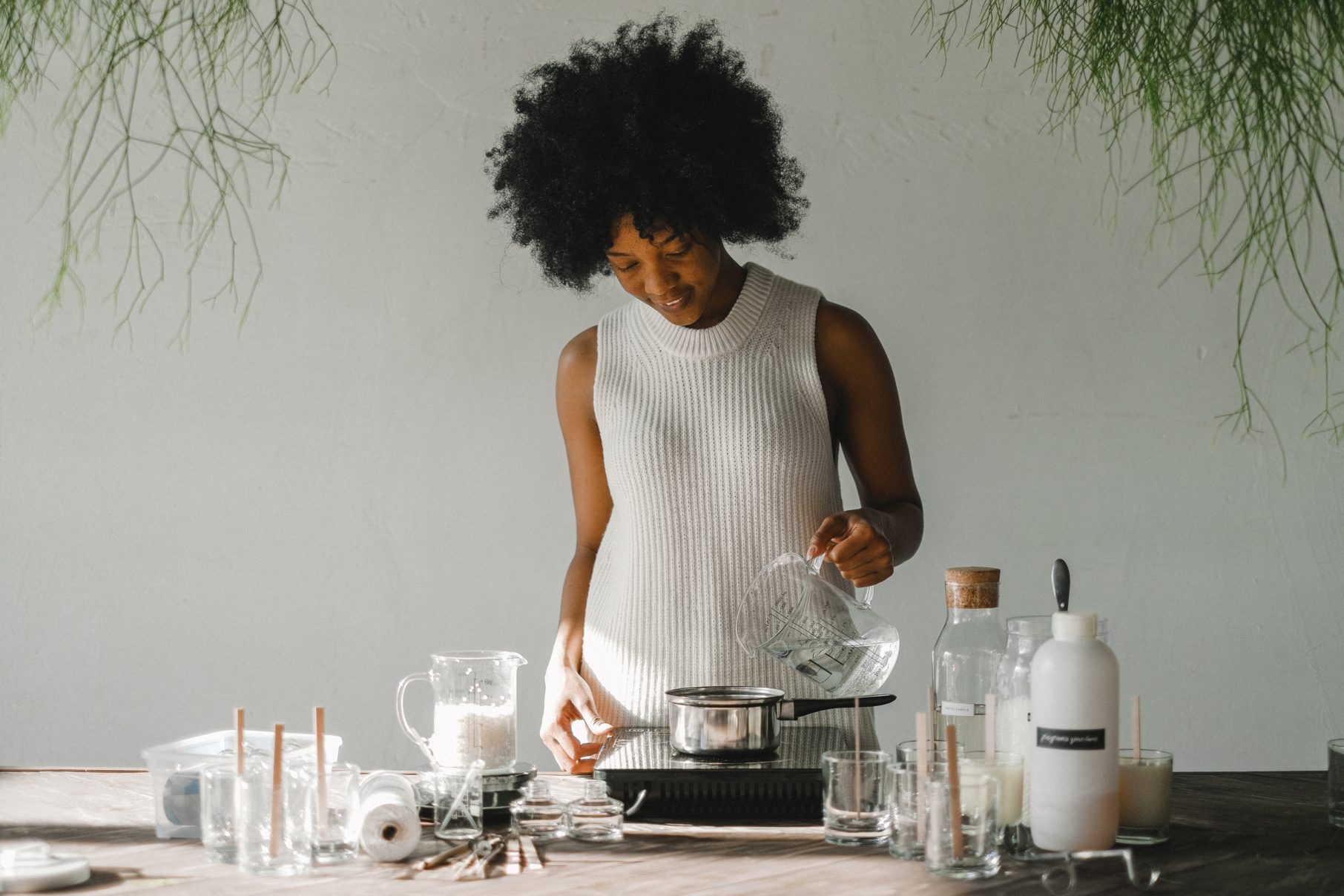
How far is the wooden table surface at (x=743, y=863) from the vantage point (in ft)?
3.62

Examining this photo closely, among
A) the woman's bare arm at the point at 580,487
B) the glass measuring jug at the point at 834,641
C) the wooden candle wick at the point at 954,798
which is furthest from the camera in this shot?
the woman's bare arm at the point at 580,487

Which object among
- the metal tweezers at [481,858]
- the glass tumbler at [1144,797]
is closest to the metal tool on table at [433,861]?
the metal tweezers at [481,858]

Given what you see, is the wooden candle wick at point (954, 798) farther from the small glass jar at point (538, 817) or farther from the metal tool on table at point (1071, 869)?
the small glass jar at point (538, 817)

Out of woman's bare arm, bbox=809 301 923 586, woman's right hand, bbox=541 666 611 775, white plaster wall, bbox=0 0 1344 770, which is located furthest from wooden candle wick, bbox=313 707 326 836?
white plaster wall, bbox=0 0 1344 770

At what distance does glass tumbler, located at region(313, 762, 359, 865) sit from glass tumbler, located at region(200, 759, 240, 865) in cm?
8

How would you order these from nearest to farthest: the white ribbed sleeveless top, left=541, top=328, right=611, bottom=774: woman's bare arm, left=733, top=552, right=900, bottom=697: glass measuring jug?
left=733, top=552, right=900, bottom=697: glass measuring jug
the white ribbed sleeveless top
left=541, top=328, right=611, bottom=774: woman's bare arm

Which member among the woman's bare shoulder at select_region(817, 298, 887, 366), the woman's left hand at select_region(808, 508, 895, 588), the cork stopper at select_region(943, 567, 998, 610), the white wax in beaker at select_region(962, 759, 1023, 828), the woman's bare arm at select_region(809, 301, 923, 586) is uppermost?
the woman's bare shoulder at select_region(817, 298, 887, 366)

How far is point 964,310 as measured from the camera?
9.61 feet

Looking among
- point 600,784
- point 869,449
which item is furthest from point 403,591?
point 600,784

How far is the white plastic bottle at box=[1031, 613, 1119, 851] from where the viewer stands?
112cm

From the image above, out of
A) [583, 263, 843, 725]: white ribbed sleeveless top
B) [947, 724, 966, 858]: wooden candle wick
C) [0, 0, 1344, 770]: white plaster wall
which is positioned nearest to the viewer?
[947, 724, 966, 858]: wooden candle wick

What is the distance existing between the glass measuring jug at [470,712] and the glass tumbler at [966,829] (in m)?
0.47

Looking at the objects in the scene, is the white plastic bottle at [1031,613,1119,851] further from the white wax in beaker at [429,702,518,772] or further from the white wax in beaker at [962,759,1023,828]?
the white wax in beaker at [429,702,518,772]

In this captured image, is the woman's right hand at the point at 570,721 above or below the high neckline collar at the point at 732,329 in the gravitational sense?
below
